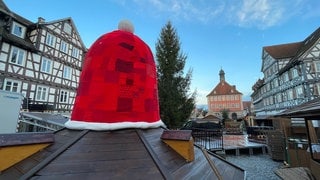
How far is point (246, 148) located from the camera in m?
14.3

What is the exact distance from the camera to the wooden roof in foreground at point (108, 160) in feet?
4.99

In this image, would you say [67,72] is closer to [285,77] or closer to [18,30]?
[18,30]

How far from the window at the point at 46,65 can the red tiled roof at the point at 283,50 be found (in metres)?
29.8

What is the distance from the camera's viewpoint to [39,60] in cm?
1583

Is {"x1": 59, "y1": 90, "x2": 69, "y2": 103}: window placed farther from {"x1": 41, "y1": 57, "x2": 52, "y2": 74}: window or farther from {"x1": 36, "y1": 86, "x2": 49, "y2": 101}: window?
{"x1": 41, "y1": 57, "x2": 52, "y2": 74}: window

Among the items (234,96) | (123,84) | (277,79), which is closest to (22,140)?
(123,84)

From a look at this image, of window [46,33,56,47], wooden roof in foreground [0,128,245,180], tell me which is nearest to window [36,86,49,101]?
window [46,33,56,47]

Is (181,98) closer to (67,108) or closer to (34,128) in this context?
(34,128)

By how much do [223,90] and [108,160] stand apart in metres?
64.8

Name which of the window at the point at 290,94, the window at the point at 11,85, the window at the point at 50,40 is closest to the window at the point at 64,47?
the window at the point at 50,40

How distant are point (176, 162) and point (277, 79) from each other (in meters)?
31.5

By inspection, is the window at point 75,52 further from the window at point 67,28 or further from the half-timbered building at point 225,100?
the half-timbered building at point 225,100

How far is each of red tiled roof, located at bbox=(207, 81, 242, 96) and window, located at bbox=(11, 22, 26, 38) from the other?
184 ft

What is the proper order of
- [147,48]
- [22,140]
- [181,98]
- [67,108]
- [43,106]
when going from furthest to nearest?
[67,108], [43,106], [181,98], [147,48], [22,140]
